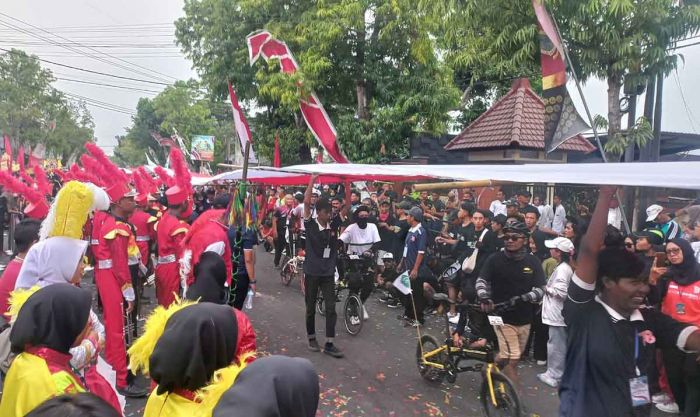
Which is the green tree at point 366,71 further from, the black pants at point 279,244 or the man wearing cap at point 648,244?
the man wearing cap at point 648,244

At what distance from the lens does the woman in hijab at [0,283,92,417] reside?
227 centimetres

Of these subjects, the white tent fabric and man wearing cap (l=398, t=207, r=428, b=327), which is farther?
man wearing cap (l=398, t=207, r=428, b=327)

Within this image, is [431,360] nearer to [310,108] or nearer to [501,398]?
[501,398]

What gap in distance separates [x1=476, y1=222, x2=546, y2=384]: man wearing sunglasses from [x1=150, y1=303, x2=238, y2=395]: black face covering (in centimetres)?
343

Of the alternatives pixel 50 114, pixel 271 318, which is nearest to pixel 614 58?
pixel 271 318

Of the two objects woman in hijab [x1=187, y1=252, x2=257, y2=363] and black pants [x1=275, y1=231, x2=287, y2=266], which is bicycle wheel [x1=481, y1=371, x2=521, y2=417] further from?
black pants [x1=275, y1=231, x2=287, y2=266]

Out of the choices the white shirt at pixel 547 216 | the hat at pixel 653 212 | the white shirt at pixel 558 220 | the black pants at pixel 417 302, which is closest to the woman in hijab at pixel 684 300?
the hat at pixel 653 212

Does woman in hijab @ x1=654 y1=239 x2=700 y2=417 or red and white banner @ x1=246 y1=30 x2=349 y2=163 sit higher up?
red and white banner @ x1=246 y1=30 x2=349 y2=163

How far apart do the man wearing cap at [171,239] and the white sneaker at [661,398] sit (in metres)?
5.42

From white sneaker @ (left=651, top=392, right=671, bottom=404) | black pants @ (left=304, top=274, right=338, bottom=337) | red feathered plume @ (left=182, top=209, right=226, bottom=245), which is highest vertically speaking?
red feathered plume @ (left=182, top=209, right=226, bottom=245)

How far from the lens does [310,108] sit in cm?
1020

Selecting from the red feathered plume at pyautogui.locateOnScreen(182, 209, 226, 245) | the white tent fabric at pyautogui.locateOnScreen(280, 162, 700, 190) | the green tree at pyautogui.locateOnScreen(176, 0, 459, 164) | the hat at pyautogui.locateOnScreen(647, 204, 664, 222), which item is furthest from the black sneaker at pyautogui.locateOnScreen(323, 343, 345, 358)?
the green tree at pyautogui.locateOnScreen(176, 0, 459, 164)

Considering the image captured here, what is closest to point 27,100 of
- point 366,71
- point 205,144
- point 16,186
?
point 205,144

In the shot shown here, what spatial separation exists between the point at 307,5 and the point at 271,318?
11.5m
